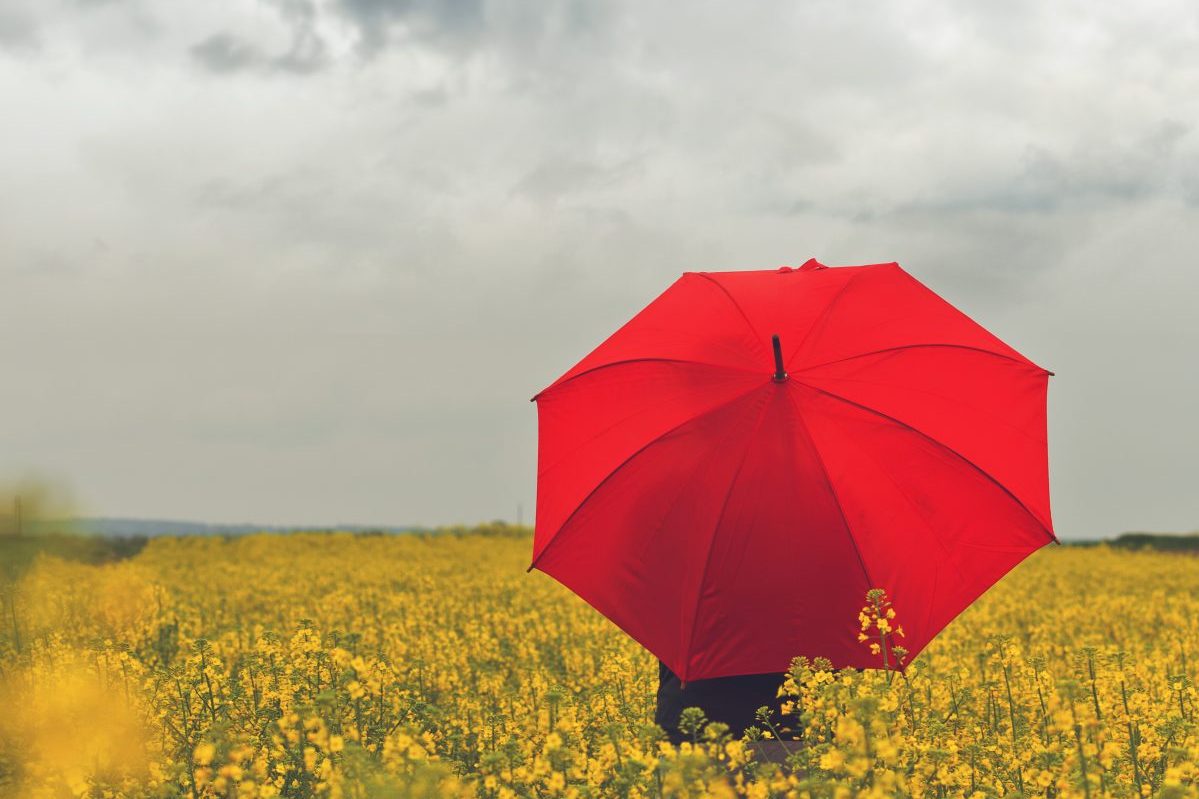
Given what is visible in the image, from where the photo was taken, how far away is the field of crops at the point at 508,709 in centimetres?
345

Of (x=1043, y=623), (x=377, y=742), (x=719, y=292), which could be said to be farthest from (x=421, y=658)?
(x=1043, y=623)

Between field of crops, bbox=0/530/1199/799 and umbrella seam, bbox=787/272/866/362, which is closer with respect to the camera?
field of crops, bbox=0/530/1199/799

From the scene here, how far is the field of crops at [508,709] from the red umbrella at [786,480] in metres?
0.30

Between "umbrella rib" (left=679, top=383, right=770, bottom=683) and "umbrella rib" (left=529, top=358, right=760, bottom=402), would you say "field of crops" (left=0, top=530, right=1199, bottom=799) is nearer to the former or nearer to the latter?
"umbrella rib" (left=679, top=383, right=770, bottom=683)

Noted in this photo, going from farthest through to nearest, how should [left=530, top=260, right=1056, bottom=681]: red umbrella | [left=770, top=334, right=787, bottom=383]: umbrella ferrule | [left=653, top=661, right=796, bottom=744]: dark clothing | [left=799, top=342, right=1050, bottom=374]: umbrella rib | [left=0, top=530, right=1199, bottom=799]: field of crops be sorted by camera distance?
[left=653, top=661, right=796, bottom=744]: dark clothing, [left=799, top=342, right=1050, bottom=374]: umbrella rib, [left=530, top=260, right=1056, bottom=681]: red umbrella, [left=770, top=334, right=787, bottom=383]: umbrella ferrule, [left=0, top=530, right=1199, bottom=799]: field of crops

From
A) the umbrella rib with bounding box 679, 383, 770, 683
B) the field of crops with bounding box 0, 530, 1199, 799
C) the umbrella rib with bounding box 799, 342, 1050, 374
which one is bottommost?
the field of crops with bounding box 0, 530, 1199, 799

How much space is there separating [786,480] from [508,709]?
8.61 ft

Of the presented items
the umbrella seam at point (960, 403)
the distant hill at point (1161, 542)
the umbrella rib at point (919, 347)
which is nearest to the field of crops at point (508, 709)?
the umbrella seam at point (960, 403)

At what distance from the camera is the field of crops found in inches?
136

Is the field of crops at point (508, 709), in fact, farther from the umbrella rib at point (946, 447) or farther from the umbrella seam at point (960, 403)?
the umbrella seam at point (960, 403)

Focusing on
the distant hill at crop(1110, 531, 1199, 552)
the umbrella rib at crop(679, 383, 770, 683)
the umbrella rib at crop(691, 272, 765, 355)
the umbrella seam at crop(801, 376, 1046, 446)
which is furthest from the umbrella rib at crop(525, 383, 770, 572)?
the distant hill at crop(1110, 531, 1199, 552)

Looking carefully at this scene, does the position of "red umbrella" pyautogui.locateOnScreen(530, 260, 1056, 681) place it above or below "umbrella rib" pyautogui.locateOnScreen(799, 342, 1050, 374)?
below

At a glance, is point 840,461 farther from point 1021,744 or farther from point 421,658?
point 421,658

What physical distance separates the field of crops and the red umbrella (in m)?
0.30
